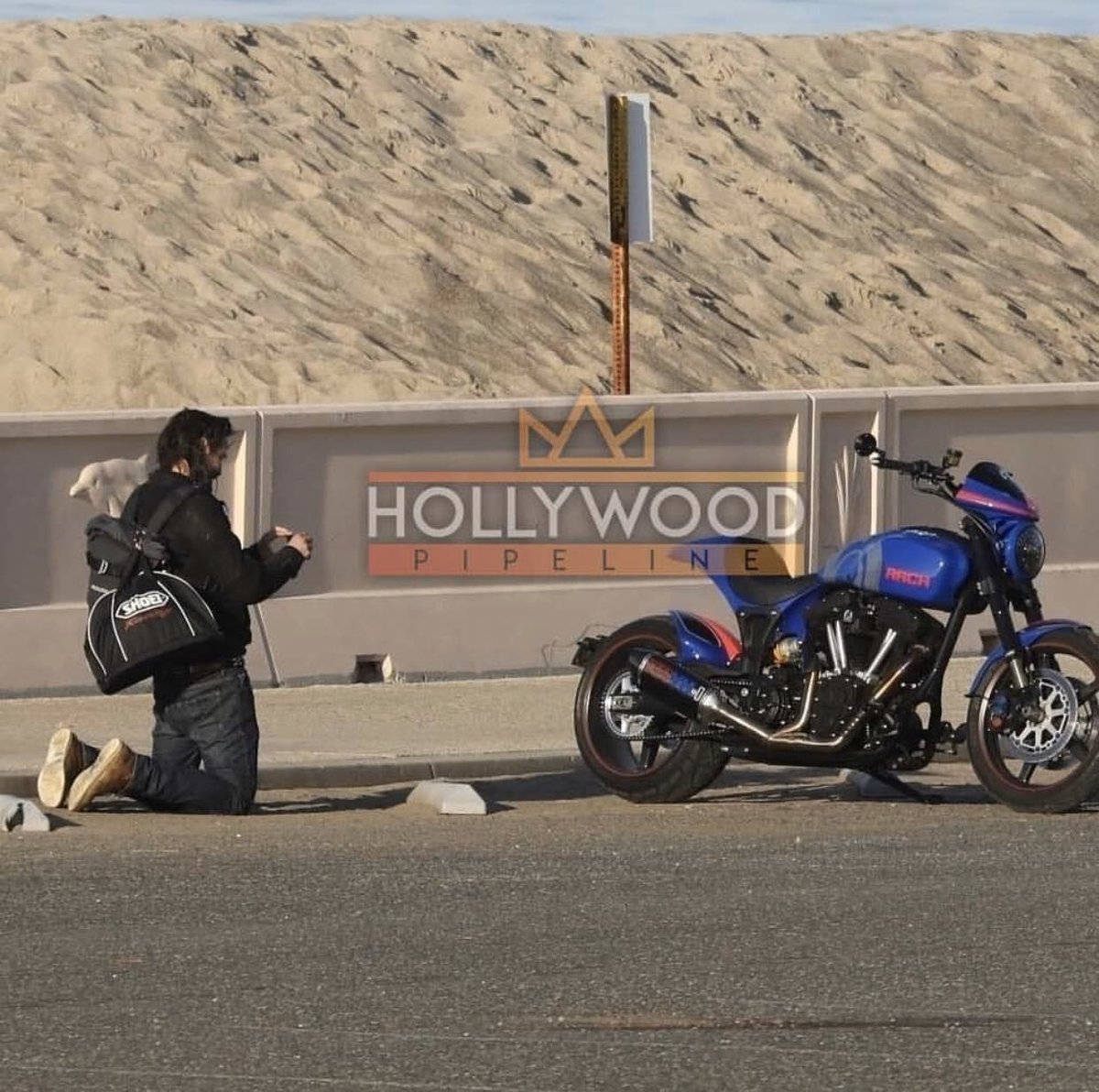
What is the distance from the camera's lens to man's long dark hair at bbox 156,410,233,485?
10.7 meters

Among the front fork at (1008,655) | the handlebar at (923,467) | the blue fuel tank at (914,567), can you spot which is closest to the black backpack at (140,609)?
the blue fuel tank at (914,567)

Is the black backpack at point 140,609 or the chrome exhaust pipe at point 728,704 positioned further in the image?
the chrome exhaust pipe at point 728,704

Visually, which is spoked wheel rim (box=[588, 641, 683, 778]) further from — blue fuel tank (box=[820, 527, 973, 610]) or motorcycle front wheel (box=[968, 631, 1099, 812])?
motorcycle front wheel (box=[968, 631, 1099, 812])

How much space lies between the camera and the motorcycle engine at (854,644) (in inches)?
417

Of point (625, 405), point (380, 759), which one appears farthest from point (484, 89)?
point (380, 759)

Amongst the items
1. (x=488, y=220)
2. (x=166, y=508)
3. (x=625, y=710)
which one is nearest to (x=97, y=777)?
(x=166, y=508)

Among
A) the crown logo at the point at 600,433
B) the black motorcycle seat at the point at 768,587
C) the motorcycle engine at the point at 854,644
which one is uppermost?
the crown logo at the point at 600,433

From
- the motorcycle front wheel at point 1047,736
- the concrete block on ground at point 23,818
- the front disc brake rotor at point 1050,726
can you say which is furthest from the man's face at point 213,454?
the front disc brake rotor at point 1050,726

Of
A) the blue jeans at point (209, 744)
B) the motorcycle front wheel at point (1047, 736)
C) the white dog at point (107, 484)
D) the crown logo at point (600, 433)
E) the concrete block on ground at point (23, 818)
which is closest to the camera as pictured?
the concrete block on ground at point (23, 818)

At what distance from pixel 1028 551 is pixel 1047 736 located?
Result: 72 cm

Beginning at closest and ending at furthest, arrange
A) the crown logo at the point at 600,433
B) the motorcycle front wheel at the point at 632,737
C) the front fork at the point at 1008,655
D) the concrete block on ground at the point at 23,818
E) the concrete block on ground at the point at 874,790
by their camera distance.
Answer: the concrete block on ground at the point at 23,818 < the front fork at the point at 1008,655 < the motorcycle front wheel at the point at 632,737 < the concrete block on ground at the point at 874,790 < the crown logo at the point at 600,433

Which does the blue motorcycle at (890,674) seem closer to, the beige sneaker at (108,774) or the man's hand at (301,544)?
the man's hand at (301,544)

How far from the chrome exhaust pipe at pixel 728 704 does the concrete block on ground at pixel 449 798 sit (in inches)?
30.7

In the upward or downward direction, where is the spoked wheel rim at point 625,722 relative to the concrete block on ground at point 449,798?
upward
